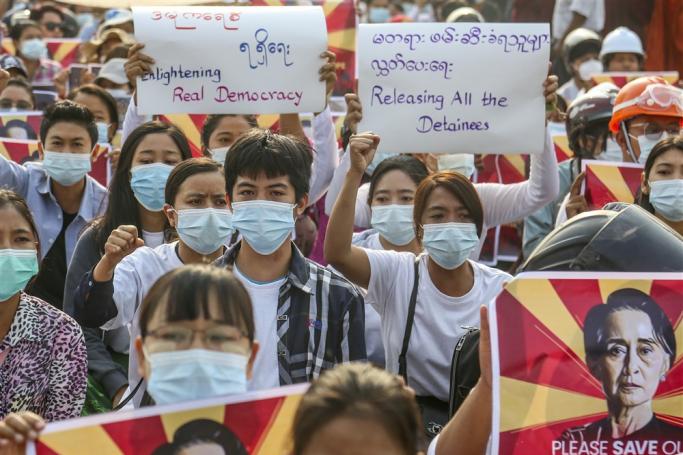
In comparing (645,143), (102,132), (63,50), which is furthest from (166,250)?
(63,50)

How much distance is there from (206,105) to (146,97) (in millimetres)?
272

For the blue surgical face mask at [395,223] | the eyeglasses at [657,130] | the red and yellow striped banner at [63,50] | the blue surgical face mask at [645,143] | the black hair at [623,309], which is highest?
the red and yellow striped banner at [63,50]

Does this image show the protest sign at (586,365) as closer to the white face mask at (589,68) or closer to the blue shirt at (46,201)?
the blue shirt at (46,201)

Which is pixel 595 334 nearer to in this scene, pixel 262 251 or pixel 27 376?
pixel 262 251

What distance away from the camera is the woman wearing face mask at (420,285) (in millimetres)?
4867

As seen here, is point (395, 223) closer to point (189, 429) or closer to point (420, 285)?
point (420, 285)

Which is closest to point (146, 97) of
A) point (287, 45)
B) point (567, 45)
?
point (287, 45)

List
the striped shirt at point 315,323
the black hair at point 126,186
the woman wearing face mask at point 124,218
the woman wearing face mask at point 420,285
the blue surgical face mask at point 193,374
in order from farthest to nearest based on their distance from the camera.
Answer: the black hair at point 126,186 < the woman wearing face mask at point 124,218 < the woman wearing face mask at point 420,285 < the striped shirt at point 315,323 < the blue surgical face mask at point 193,374

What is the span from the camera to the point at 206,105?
20.4 feet

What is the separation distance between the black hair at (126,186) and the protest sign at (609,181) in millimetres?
1913

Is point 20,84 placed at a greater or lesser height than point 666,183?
greater

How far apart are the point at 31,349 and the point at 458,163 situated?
11.9ft

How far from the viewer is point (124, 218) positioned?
5.67 meters

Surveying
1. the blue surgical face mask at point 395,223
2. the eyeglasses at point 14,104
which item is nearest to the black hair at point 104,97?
the eyeglasses at point 14,104
